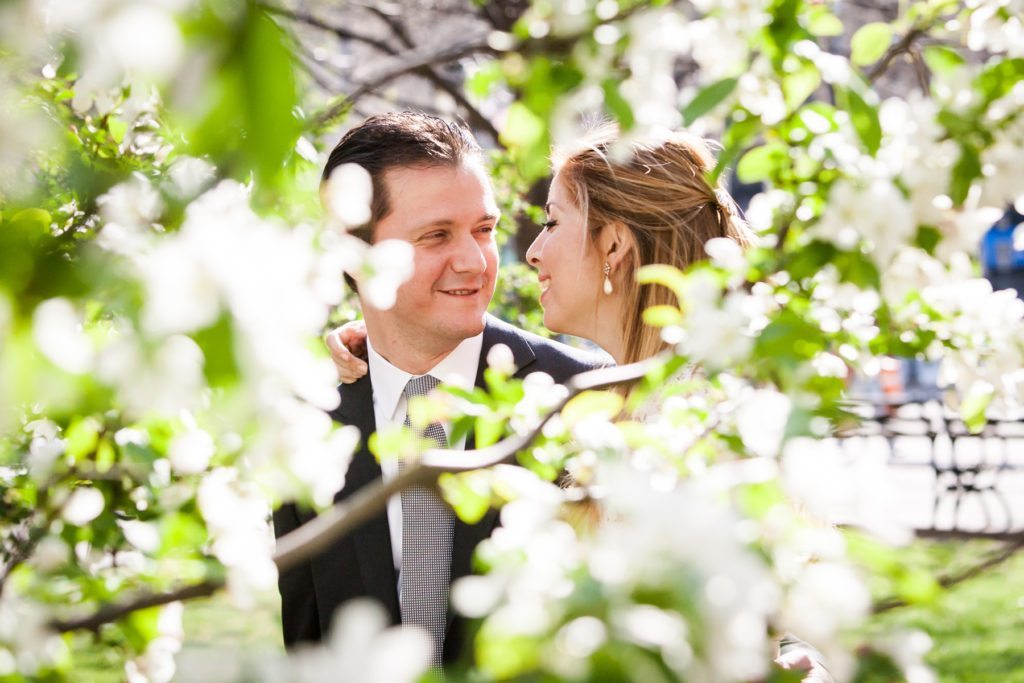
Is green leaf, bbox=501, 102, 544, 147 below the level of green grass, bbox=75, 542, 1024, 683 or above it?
above

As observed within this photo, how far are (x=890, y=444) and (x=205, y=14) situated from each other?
13.2 meters

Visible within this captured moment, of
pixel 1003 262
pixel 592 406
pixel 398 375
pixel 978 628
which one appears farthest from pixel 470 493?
pixel 1003 262

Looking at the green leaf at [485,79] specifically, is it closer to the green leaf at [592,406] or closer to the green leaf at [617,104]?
the green leaf at [617,104]

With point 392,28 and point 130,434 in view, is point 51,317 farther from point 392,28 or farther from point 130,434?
point 392,28

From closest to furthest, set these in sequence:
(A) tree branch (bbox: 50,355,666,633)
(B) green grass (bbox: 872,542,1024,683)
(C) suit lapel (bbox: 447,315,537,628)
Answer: (A) tree branch (bbox: 50,355,666,633) < (C) suit lapel (bbox: 447,315,537,628) < (B) green grass (bbox: 872,542,1024,683)

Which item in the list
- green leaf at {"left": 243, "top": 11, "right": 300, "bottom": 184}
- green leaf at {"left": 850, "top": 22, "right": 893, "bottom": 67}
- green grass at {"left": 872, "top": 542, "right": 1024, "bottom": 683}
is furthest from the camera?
green grass at {"left": 872, "top": 542, "right": 1024, "bottom": 683}

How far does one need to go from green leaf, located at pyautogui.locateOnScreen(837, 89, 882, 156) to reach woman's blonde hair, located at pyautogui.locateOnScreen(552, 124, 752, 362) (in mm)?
1648

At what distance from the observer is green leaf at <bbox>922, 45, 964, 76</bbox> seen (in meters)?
1.18

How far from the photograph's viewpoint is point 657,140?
2770 mm

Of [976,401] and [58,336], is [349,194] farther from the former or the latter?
[976,401]

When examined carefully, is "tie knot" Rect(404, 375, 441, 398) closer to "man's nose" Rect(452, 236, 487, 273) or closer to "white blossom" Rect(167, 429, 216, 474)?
"man's nose" Rect(452, 236, 487, 273)

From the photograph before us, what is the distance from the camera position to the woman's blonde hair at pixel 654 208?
9.21 ft

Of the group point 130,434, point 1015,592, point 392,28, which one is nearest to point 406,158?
point 130,434

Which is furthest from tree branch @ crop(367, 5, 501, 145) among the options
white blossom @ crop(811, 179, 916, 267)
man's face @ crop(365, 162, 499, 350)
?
white blossom @ crop(811, 179, 916, 267)
